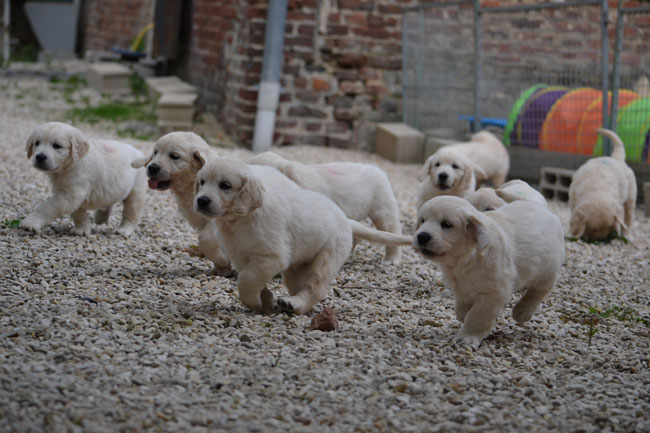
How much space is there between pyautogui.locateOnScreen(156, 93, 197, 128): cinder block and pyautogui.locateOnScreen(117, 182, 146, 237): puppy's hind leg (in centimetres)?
475

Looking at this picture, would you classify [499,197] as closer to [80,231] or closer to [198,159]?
[198,159]

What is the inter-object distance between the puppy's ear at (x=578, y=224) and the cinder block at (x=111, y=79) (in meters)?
10.2

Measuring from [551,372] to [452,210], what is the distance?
914mm

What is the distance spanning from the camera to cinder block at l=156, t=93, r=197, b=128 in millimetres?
10594

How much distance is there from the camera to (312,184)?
5262 mm

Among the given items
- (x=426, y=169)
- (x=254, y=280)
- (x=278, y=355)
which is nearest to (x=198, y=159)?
(x=254, y=280)

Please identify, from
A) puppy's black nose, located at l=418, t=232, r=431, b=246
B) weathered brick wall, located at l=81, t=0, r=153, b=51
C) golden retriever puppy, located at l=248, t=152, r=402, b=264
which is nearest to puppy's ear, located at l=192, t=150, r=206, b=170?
golden retriever puppy, located at l=248, t=152, r=402, b=264

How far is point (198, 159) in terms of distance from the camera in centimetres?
482

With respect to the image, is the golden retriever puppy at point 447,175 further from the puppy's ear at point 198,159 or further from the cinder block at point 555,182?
the puppy's ear at point 198,159

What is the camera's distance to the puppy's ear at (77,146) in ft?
17.9

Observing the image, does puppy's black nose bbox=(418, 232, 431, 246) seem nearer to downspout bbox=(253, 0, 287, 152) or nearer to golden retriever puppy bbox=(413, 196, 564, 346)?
golden retriever puppy bbox=(413, 196, 564, 346)

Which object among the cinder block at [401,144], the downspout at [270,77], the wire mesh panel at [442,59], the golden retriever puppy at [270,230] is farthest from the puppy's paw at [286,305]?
the wire mesh panel at [442,59]

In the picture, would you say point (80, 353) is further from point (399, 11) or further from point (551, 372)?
point (399, 11)

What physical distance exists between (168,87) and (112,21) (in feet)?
28.2
